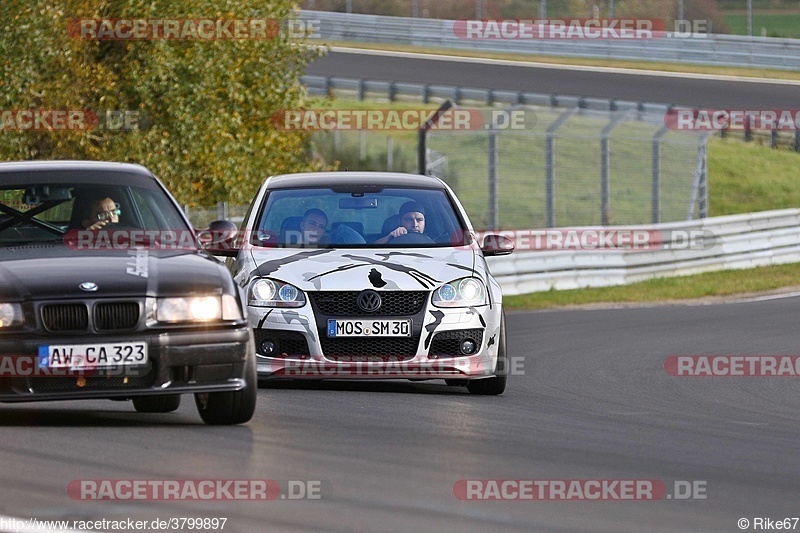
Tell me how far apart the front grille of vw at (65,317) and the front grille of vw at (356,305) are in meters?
2.68

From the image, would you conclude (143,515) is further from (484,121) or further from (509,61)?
(509,61)

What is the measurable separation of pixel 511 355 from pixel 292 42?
14.2 metres

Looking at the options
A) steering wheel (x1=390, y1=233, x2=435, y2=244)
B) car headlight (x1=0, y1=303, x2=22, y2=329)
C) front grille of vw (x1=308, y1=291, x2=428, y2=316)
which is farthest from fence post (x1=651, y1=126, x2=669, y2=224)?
car headlight (x1=0, y1=303, x2=22, y2=329)

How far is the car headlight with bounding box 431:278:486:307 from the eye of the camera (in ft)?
33.8

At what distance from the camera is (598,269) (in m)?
23.2

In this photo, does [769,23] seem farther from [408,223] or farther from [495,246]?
[408,223]

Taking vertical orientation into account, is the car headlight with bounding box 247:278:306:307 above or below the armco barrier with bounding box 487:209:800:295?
above

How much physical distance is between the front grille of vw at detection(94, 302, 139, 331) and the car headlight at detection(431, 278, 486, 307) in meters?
2.89

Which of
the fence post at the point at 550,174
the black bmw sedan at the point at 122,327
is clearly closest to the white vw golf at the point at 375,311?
the black bmw sedan at the point at 122,327

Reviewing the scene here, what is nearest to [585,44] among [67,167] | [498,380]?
[498,380]

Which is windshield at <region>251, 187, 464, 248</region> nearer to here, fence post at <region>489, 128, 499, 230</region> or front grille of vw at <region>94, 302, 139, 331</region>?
front grille of vw at <region>94, 302, 139, 331</region>

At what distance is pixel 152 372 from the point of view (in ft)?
25.7

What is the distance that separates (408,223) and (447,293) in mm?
950

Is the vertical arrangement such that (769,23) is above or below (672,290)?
above
